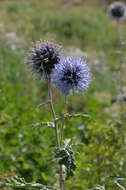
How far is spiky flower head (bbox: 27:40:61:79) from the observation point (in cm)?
255

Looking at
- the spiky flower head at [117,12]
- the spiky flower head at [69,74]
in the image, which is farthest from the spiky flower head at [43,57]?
the spiky flower head at [117,12]

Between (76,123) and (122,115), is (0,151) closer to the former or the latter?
(76,123)

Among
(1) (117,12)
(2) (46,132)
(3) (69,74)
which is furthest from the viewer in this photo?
(1) (117,12)

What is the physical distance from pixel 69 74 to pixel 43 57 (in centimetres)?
21

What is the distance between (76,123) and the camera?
4629mm

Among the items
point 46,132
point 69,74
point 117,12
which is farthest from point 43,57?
point 117,12

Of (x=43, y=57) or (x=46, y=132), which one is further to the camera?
(x=46, y=132)

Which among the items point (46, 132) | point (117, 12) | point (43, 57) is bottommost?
point (46, 132)

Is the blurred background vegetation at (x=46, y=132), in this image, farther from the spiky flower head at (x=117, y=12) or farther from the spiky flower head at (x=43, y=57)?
the spiky flower head at (x=117, y=12)

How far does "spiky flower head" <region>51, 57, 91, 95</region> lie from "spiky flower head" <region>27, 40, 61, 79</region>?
79mm

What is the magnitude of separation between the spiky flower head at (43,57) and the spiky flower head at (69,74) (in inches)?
3.1

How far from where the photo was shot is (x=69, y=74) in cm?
246

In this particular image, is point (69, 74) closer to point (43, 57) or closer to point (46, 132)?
point (43, 57)

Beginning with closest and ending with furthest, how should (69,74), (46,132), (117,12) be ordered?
1. (69,74)
2. (46,132)
3. (117,12)
